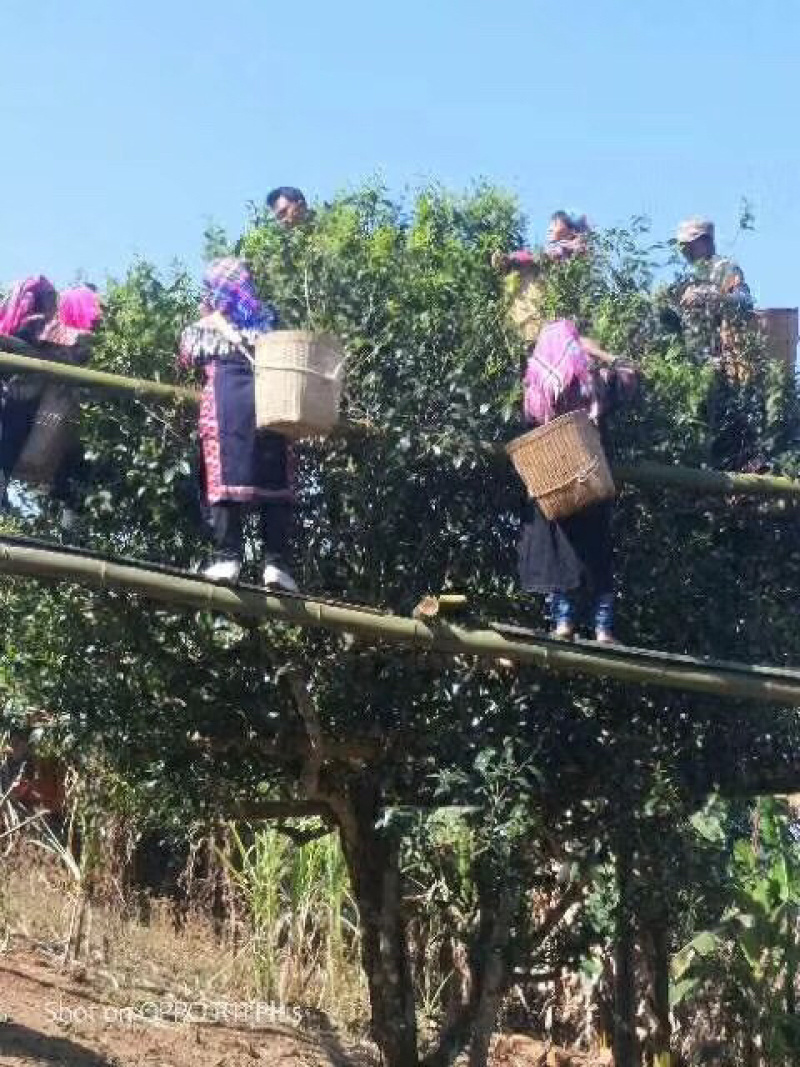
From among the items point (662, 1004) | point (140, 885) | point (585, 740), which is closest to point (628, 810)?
point (585, 740)

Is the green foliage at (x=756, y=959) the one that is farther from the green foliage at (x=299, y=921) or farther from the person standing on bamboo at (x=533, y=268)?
the person standing on bamboo at (x=533, y=268)

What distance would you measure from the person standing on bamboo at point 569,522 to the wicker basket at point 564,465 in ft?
0.28

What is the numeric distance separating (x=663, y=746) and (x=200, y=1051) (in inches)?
125

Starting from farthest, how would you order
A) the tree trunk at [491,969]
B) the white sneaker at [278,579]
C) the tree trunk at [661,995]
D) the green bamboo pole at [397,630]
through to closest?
the tree trunk at [661,995]
the tree trunk at [491,969]
the white sneaker at [278,579]
the green bamboo pole at [397,630]

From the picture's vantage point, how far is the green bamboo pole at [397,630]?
4891 mm

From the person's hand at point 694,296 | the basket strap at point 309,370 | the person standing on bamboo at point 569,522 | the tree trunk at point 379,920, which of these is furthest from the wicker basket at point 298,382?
the tree trunk at point 379,920

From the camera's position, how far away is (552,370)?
5441 mm

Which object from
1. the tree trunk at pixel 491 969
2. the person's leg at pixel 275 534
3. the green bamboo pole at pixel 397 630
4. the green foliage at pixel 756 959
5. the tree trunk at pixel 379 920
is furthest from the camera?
the green foliage at pixel 756 959

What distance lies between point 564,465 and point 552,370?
0.35m

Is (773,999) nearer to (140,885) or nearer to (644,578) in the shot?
(644,578)

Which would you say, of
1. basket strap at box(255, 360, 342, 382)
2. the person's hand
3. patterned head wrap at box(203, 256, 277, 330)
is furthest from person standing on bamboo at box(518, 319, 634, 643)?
patterned head wrap at box(203, 256, 277, 330)

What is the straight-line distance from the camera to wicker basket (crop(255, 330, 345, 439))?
5.19m

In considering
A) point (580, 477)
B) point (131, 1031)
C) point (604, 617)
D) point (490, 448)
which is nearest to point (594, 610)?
point (604, 617)

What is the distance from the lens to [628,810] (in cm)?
555
